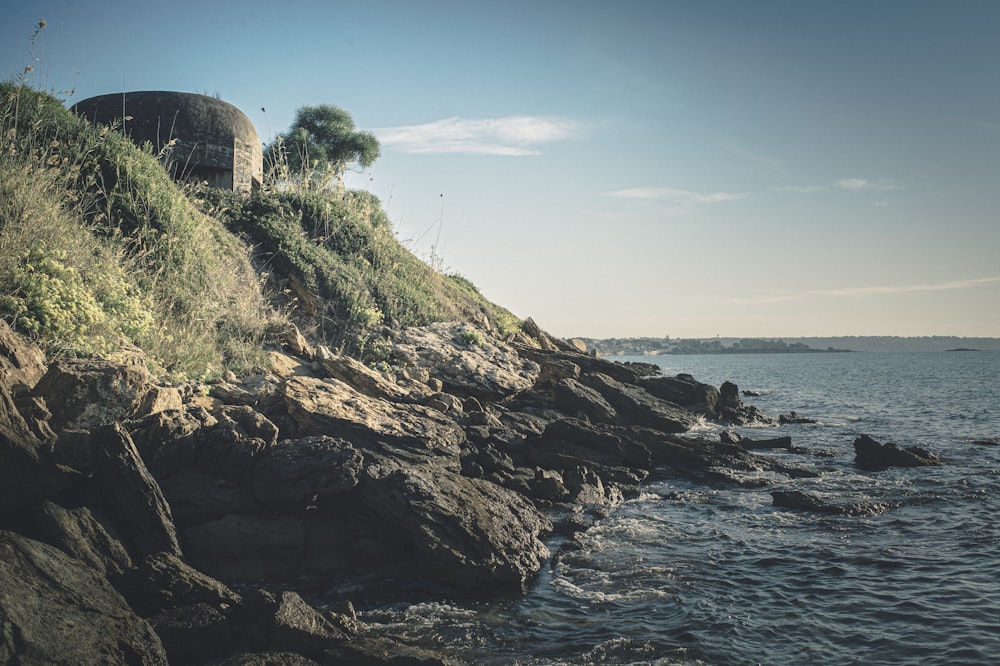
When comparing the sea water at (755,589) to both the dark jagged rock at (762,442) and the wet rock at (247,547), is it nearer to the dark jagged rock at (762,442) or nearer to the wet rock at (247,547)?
the wet rock at (247,547)

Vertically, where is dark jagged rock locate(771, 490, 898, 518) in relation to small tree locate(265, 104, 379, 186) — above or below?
Result: below

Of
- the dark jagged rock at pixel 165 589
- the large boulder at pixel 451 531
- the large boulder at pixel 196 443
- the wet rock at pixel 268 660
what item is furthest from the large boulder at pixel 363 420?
the wet rock at pixel 268 660

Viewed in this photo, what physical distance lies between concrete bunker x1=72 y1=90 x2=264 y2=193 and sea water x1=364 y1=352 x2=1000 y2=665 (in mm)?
18418

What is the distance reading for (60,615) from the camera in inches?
209

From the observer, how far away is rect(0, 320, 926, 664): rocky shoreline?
19.3 feet

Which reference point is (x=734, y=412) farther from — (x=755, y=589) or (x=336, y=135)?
(x=336, y=135)

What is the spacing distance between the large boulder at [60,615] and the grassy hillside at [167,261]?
471 centimetres

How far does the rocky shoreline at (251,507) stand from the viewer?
588cm

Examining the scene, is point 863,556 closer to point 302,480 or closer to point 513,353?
point 302,480

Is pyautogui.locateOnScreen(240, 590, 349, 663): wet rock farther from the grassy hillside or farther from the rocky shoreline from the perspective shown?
the grassy hillside

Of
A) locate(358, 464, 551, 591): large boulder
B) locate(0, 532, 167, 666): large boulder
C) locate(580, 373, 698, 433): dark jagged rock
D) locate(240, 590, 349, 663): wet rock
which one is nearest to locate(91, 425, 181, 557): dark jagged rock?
locate(0, 532, 167, 666): large boulder

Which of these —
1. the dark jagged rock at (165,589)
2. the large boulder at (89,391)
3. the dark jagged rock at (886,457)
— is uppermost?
the large boulder at (89,391)

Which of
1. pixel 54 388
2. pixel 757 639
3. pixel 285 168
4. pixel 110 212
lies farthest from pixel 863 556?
pixel 285 168

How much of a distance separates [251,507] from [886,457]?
15509mm
